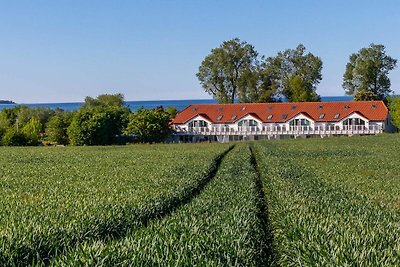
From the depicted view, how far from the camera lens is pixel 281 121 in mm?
Result: 86812

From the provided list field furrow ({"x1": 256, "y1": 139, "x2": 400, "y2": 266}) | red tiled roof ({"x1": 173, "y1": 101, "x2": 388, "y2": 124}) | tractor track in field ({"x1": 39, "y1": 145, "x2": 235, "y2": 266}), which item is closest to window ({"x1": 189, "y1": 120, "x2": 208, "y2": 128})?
red tiled roof ({"x1": 173, "y1": 101, "x2": 388, "y2": 124})

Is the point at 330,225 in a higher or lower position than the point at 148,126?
lower

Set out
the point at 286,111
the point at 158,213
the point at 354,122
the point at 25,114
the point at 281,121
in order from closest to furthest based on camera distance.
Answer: the point at 158,213 → the point at 354,122 → the point at 281,121 → the point at 286,111 → the point at 25,114

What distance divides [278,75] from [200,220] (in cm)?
9011

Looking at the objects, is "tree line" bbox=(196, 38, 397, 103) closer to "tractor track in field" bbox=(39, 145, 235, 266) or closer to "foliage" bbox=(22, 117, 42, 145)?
"foliage" bbox=(22, 117, 42, 145)

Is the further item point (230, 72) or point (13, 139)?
point (230, 72)

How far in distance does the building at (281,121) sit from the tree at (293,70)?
1249 cm

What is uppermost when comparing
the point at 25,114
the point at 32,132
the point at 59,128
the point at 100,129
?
the point at 25,114

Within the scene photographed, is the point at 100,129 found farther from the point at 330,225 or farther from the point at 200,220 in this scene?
the point at 330,225

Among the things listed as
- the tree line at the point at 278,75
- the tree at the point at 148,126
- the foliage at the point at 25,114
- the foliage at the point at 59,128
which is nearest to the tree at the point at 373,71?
the tree line at the point at 278,75

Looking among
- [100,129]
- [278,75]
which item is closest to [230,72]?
[278,75]

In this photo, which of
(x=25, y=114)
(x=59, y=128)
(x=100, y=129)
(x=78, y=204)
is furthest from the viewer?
(x=25, y=114)

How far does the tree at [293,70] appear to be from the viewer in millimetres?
101625

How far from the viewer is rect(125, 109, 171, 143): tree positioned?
3159 inches
